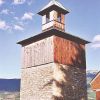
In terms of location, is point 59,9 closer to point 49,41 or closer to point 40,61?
point 49,41

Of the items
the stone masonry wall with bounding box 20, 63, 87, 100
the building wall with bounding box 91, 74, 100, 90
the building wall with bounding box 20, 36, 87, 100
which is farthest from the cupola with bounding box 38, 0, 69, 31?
the building wall with bounding box 91, 74, 100, 90

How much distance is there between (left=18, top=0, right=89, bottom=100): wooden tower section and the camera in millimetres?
27156

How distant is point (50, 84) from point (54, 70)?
5.09 ft

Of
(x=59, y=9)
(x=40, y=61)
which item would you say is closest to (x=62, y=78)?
(x=40, y=61)

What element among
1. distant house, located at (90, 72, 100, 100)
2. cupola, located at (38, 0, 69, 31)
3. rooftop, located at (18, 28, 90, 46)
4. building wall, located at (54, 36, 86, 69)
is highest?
cupola, located at (38, 0, 69, 31)

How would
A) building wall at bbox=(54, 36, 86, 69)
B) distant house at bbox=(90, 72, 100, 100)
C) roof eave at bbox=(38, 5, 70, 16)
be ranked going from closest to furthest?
distant house at bbox=(90, 72, 100, 100) < building wall at bbox=(54, 36, 86, 69) < roof eave at bbox=(38, 5, 70, 16)

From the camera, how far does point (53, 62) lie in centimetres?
2717

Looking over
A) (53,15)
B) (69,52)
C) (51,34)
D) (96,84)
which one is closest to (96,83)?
(96,84)

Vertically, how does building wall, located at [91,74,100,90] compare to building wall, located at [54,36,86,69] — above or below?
below

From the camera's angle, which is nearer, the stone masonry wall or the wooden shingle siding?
the stone masonry wall

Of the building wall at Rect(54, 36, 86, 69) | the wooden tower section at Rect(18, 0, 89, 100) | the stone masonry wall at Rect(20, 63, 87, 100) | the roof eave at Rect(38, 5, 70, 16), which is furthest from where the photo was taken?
the roof eave at Rect(38, 5, 70, 16)

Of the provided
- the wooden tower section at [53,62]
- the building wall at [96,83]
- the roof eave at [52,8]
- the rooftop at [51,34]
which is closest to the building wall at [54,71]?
the wooden tower section at [53,62]

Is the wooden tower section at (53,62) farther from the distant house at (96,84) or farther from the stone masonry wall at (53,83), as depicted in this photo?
the distant house at (96,84)

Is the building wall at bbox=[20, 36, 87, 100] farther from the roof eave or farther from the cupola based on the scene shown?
the roof eave
